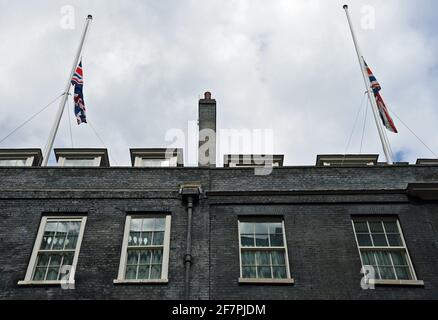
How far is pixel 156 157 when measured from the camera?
1827cm

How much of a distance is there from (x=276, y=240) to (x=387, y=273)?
3.33m

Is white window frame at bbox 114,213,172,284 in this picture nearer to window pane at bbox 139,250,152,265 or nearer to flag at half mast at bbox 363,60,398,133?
window pane at bbox 139,250,152,265

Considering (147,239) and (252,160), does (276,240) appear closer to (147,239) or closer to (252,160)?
(147,239)

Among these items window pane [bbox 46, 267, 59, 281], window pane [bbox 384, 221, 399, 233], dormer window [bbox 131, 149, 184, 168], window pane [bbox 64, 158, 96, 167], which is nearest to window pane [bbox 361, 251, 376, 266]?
window pane [bbox 384, 221, 399, 233]

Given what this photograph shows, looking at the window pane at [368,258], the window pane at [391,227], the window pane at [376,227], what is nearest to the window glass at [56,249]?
the window pane at [368,258]

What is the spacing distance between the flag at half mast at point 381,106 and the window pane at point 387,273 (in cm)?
702

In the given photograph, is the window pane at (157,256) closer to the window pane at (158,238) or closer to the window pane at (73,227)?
the window pane at (158,238)

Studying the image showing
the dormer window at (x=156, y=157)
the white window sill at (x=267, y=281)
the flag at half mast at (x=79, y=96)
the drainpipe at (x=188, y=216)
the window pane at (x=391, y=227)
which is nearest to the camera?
the white window sill at (x=267, y=281)

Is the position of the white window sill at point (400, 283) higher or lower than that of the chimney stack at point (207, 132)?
lower

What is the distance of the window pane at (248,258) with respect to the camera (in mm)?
13930

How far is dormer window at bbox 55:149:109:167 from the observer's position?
59.0 feet
